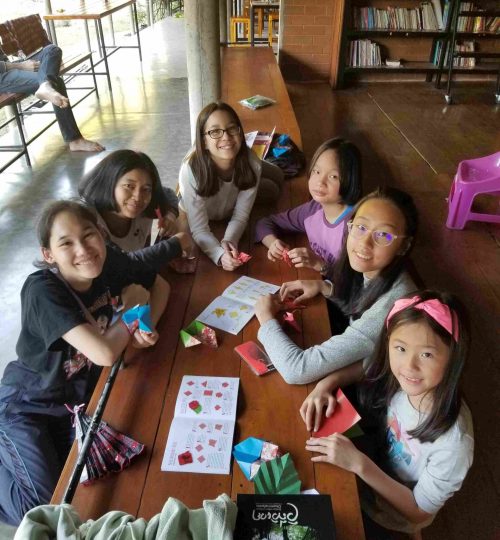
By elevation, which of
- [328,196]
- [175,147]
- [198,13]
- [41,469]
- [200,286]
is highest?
[198,13]

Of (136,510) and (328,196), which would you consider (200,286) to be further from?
(136,510)

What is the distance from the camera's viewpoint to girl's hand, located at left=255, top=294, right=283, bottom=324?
158 centimetres

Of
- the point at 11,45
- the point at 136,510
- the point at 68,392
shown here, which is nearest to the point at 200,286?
the point at 68,392

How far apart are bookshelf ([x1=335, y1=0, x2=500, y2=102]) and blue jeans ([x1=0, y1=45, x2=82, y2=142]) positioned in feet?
11.5

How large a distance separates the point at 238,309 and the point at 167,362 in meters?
0.35

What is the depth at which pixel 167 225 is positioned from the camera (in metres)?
2.12

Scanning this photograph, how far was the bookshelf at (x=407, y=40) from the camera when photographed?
6043 mm

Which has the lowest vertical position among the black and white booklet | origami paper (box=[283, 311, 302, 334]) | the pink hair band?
origami paper (box=[283, 311, 302, 334])

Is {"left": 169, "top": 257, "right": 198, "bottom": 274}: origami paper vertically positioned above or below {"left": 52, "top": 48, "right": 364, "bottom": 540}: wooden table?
below

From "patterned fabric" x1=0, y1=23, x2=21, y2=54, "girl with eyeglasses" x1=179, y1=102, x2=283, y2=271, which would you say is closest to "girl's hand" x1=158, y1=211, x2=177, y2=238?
"girl with eyeglasses" x1=179, y1=102, x2=283, y2=271

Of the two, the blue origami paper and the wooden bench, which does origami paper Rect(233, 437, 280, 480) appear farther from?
the wooden bench

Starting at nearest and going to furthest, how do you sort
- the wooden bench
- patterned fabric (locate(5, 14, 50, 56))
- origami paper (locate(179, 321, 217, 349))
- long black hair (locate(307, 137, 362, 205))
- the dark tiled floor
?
1. origami paper (locate(179, 321, 217, 349))
2. long black hair (locate(307, 137, 362, 205))
3. the dark tiled floor
4. the wooden bench
5. patterned fabric (locate(5, 14, 50, 56))

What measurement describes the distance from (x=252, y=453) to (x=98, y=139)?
4.65 meters

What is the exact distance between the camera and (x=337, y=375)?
140 cm
